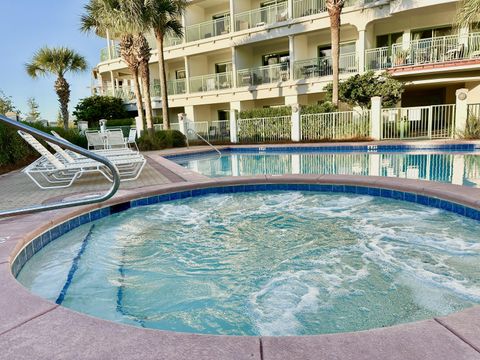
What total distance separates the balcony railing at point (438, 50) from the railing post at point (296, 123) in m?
4.92

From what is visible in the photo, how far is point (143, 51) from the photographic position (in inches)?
633

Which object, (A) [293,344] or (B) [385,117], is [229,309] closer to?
(A) [293,344]

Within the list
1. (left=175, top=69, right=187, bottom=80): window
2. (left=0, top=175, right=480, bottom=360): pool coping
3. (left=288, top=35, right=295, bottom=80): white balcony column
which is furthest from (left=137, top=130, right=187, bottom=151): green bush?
(left=0, top=175, right=480, bottom=360): pool coping

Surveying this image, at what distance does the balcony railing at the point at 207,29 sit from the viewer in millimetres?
21653

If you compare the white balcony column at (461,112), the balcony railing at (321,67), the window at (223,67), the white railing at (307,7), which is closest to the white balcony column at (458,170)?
the white balcony column at (461,112)

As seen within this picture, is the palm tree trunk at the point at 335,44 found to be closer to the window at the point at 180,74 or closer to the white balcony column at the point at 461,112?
the white balcony column at the point at 461,112

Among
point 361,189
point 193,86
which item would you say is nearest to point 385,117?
point 361,189

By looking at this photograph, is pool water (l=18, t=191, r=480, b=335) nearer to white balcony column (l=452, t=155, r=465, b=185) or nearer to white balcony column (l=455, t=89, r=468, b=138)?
white balcony column (l=452, t=155, r=465, b=185)

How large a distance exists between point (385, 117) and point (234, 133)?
7.06 metres

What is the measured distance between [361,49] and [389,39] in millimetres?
2184

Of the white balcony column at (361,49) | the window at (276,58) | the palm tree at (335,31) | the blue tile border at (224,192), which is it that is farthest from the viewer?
the window at (276,58)

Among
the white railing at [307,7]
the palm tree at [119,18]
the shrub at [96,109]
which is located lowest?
the shrub at [96,109]

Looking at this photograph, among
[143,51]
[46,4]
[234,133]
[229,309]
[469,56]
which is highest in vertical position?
[46,4]

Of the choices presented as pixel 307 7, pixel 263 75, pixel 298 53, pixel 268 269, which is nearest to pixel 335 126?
pixel 298 53
